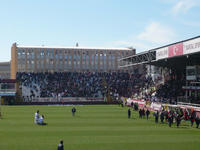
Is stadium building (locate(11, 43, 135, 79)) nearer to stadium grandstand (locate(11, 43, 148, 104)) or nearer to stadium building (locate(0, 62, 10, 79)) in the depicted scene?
stadium grandstand (locate(11, 43, 148, 104))

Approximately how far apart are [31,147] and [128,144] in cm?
610

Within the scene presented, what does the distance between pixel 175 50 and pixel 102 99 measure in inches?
1064

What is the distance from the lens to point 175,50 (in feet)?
131

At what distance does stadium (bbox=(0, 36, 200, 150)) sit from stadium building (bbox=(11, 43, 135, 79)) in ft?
0.85

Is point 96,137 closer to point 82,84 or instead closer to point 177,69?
point 177,69

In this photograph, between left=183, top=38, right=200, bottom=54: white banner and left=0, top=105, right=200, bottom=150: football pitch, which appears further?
left=183, top=38, right=200, bottom=54: white banner

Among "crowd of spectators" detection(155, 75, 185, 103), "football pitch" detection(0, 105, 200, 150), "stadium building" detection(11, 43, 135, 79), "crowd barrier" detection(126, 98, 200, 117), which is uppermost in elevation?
"stadium building" detection(11, 43, 135, 79)

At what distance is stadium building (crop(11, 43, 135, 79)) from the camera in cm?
8194

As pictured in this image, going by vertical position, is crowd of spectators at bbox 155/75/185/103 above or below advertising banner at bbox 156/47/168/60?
below

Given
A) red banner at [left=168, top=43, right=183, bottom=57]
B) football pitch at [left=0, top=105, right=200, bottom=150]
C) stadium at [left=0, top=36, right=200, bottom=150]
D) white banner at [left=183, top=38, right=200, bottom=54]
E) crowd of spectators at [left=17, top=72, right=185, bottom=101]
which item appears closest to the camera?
football pitch at [left=0, top=105, right=200, bottom=150]

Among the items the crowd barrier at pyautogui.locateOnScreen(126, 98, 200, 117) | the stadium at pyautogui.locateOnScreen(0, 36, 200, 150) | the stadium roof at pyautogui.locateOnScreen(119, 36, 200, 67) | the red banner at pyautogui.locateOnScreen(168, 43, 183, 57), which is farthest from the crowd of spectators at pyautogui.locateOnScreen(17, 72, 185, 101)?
the red banner at pyautogui.locateOnScreen(168, 43, 183, 57)

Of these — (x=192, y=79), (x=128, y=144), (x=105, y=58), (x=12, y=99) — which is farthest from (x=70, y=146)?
(x=105, y=58)

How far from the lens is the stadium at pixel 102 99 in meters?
→ 21.9

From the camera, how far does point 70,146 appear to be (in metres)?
19.0
